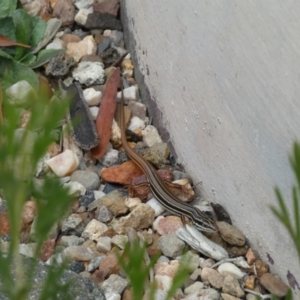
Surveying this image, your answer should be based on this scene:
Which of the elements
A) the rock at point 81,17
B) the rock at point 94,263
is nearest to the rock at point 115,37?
the rock at point 81,17

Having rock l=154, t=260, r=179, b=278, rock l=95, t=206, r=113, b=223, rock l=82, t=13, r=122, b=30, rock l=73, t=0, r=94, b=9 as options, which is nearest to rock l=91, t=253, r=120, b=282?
rock l=154, t=260, r=179, b=278

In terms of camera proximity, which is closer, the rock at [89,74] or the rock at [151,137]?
the rock at [151,137]

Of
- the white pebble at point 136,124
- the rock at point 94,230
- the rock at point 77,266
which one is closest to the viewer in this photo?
the rock at point 77,266

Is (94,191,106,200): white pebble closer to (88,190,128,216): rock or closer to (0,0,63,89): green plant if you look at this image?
(88,190,128,216): rock

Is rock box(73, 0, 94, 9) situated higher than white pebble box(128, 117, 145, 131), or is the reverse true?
rock box(73, 0, 94, 9)

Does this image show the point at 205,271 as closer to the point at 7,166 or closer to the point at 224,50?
the point at 224,50

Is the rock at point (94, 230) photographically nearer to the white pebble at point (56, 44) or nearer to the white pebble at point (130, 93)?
the white pebble at point (130, 93)
